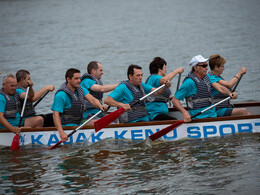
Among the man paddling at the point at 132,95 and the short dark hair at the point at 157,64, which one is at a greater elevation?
the short dark hair at the point at 157,64

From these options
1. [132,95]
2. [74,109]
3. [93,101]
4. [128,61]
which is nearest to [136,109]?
[132,95]

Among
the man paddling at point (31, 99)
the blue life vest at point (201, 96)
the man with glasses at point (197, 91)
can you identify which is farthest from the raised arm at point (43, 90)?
the blue life vest at point (201, 96)

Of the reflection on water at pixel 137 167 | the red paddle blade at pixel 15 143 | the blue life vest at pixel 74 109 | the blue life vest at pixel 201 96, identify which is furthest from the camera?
the red paddle blade at pixel 15 143

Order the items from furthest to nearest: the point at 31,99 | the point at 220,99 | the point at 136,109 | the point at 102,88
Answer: the point at 31,99 < the point at 102,88 < the point at 220,99 < the point at 136,109

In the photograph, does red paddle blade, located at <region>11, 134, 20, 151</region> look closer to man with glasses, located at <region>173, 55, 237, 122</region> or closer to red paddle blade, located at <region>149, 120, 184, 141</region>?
red paddle blade, located at <region>149, 120, 184, 141</region>

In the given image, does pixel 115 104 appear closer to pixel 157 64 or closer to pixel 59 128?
pixel 59 128

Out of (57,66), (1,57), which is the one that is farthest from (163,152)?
(1,57)

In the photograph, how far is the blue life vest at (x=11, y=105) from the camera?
10225mm

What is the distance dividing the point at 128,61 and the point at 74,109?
16.0 m

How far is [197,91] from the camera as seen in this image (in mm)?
9766

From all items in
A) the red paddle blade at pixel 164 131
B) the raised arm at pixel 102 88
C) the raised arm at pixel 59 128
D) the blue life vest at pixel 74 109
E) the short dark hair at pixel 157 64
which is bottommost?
the red paddle blade at pixel 164 131

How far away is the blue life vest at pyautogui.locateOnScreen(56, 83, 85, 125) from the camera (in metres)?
9.86

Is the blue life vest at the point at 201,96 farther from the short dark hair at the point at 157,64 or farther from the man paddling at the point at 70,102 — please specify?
the man paddling at the point at 70,102

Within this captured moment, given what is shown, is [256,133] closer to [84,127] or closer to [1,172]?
[84,127]
